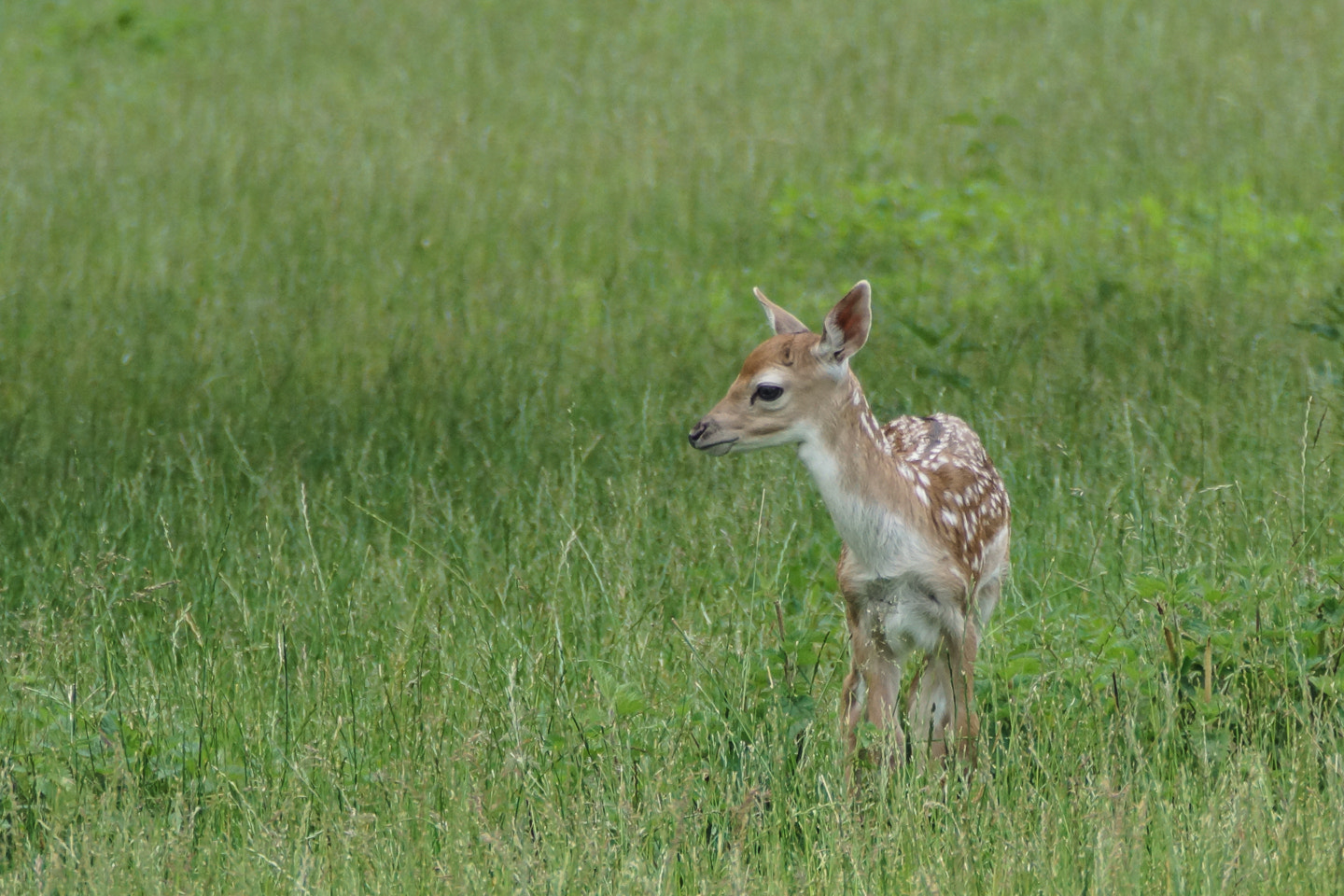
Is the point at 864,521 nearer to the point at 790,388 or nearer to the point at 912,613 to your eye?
the point at 912,613

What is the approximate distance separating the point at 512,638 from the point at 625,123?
8.18 m

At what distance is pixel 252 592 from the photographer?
6016 mm

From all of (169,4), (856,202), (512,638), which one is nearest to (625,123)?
(856,202)

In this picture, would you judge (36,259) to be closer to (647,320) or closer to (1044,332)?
(647,320)

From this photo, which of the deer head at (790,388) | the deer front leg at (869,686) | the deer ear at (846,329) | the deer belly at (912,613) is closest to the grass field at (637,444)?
the deer front leg at (869,686)

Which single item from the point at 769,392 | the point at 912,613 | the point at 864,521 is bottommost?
the point at 912,613

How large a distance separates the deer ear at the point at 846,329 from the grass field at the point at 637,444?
83 centimetres

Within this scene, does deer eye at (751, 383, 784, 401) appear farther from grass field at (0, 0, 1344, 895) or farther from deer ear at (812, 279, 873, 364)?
grass field at (0, 0, 1344, 895)

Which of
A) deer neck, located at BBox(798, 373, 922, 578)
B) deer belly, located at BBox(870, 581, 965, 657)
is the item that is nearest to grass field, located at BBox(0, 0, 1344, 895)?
deer belly, located at BBox(870, 581, 965, 657)

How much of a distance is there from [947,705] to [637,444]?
2652mm

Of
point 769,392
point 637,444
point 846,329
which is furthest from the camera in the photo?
point 637,444

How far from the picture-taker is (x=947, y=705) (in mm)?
4793

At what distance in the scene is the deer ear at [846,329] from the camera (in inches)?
183

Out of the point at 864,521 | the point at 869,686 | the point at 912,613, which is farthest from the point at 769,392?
the point at 869,686
